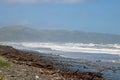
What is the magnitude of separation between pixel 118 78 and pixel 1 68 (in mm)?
7123

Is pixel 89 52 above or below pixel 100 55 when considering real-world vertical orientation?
above

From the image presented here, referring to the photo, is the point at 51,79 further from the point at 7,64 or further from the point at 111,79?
the point at 111,79

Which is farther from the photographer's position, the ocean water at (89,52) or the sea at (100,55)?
the ocean water at (89,52)

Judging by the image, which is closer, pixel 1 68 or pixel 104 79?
pixel 1 68

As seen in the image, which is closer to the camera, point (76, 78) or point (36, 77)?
point (36, 77)

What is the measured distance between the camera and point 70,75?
20891 millimetres

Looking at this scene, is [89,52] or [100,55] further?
[89,52]

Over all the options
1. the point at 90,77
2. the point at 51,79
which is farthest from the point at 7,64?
the point at 90,77

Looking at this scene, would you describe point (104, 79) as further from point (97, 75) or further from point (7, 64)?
Answer: point (7, 64)

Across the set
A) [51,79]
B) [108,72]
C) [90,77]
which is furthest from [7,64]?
[108,72]

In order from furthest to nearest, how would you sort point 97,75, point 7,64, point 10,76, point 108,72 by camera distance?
point 108,72 < point 97,75 < point 7,64 < point 10,76

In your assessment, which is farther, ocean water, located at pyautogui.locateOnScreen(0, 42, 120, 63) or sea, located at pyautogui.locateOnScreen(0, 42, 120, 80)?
ocean water, located at pyautogui.locateOnScreen(0, 42, 120, 63)

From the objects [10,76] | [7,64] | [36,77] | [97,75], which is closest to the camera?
[10,76]

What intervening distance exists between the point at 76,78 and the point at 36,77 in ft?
14.1
